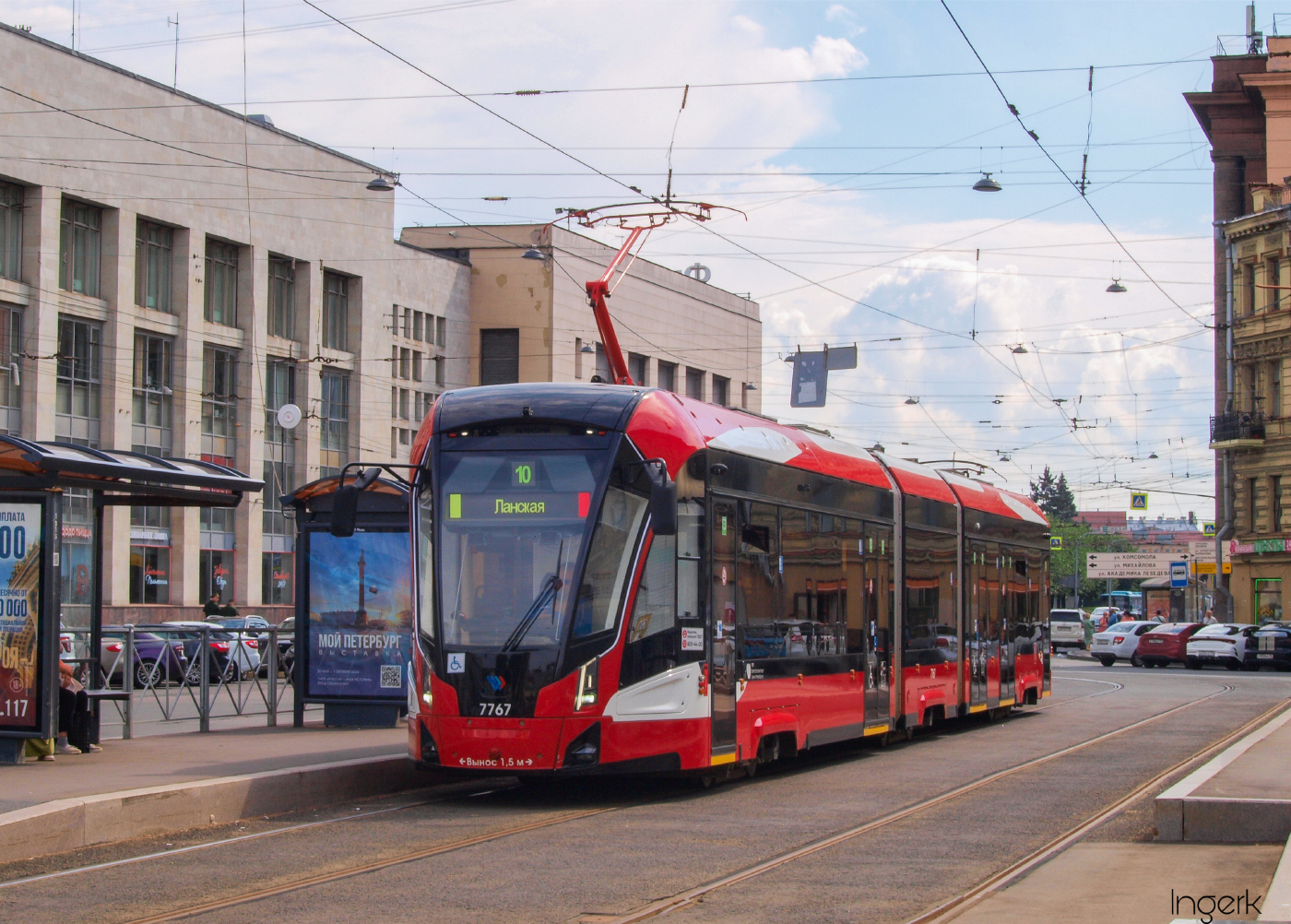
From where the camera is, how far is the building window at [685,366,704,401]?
256 ft

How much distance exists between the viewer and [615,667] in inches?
462

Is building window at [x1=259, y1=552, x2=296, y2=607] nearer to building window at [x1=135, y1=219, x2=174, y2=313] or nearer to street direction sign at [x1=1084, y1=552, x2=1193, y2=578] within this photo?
building window at [x1=135, y1=219, x2=174, y2=313]

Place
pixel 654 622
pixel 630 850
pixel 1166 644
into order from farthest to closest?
pixel 1166 644 < pixel 654 622 < pixel 630 850

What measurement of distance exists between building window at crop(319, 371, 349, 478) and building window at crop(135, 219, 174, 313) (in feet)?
27.4

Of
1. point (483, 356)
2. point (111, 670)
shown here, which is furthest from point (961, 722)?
point (483, 356)

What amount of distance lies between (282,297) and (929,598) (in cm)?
4038

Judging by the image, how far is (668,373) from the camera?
76125 millimetres

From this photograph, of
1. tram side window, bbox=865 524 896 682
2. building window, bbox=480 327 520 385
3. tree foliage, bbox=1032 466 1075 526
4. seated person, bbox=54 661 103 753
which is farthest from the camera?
tree foliage, bbox=1032 466 1075 526

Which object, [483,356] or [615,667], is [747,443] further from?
[483,356]

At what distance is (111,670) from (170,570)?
113 ft

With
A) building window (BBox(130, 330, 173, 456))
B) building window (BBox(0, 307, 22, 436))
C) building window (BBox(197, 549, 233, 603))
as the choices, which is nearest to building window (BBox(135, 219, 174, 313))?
building window (BBox(130, 330, 173, 456))

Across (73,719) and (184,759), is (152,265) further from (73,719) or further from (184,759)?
(184,759)

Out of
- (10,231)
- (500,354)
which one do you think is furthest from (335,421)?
(10,231)

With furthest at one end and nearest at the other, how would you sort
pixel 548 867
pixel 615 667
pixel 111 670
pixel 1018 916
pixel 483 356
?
pixel 483 356
pixel 111 670
pixel 615 667
pixel 548 867
pixel 1018 916
